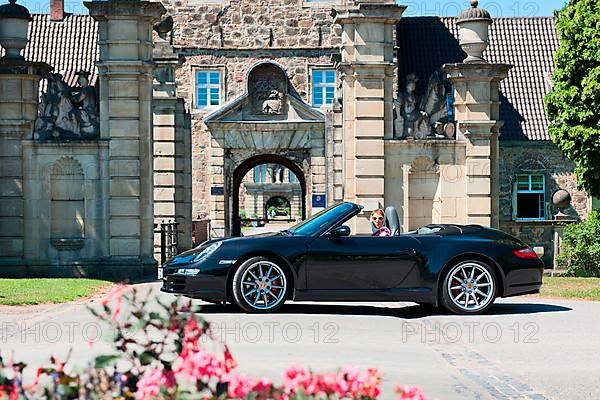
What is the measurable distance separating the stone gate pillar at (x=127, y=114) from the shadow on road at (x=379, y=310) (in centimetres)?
634

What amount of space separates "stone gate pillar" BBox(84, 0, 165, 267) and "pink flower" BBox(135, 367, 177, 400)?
52.2 feet

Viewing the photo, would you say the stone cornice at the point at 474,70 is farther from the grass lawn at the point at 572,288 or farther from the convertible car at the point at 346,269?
the convertible car at the point at 346,269

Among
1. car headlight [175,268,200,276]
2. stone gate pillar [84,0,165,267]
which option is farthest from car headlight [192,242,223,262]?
stone gate pillar [84,0,165,267]

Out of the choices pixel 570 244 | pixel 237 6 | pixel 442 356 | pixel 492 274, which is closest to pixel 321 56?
pixel 237 6

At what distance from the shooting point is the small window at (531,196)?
40.6 meters

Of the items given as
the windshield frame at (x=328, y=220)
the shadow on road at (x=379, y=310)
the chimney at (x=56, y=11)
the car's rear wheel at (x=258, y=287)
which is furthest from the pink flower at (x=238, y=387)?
the chimney at (x=56, y=11)

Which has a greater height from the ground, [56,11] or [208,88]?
[56,11]

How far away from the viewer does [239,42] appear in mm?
43000

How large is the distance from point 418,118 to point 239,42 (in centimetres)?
2198

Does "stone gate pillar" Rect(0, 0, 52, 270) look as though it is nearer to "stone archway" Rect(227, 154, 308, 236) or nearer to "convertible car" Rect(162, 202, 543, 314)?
"convertible car" Rect(162, 202, 543, 314)

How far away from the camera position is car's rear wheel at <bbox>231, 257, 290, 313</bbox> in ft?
44.6

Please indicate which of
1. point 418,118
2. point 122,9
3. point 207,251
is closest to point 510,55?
point 418,118

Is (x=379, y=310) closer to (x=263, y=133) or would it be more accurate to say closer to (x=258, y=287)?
(x=258, y=287)

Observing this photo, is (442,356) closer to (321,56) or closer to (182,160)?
(182,160)
